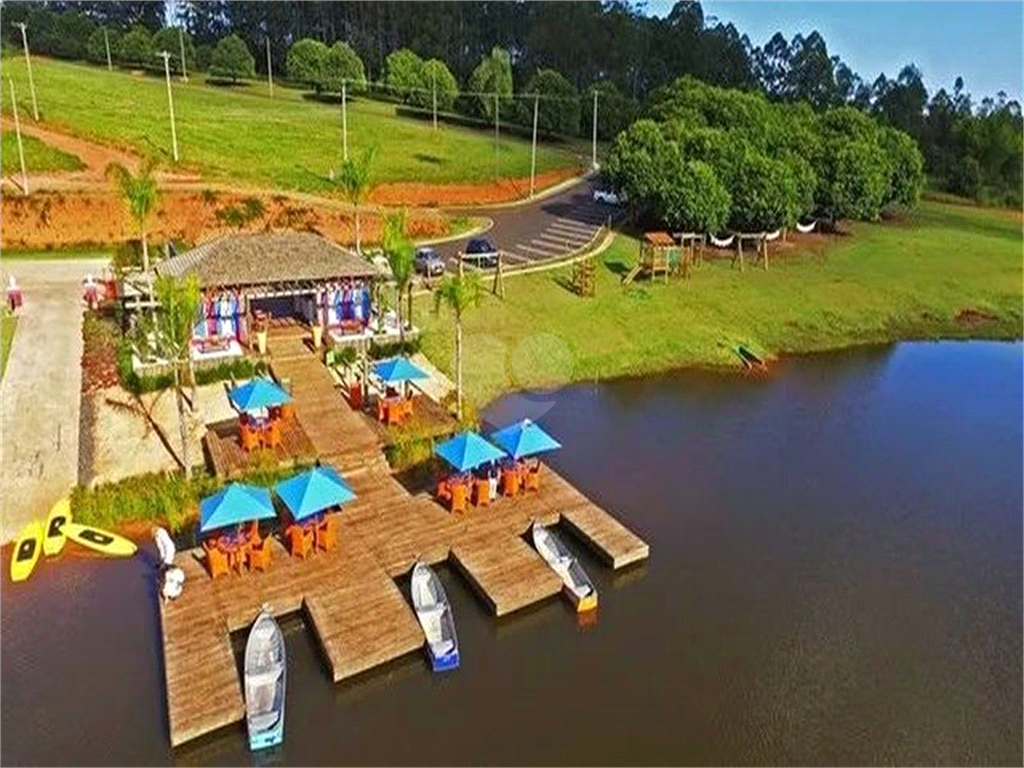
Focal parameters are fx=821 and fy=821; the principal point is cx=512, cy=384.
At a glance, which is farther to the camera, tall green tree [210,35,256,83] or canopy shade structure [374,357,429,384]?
tall green tree [210,35,256,83]

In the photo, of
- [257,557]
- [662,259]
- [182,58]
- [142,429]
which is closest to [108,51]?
[182,58]

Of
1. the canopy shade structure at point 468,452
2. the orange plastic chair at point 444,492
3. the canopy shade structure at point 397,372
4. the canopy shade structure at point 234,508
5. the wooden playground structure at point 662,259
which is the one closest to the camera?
the canopy shade structure at point 234,508

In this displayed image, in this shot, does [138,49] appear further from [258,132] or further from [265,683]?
[265,683]

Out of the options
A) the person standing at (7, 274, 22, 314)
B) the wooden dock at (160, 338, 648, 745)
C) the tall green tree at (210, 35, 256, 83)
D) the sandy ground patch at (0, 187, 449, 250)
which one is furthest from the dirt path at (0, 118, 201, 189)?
the tall green tree at (210, 35, 256, 83)

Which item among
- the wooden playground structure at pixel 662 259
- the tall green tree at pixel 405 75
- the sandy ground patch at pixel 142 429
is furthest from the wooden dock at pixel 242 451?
the tall green tree at pixel 405 75

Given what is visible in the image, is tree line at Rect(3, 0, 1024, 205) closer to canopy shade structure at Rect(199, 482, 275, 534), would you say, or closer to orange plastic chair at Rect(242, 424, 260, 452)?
orange plastic chair at Rect(242, 424, 260, 452)

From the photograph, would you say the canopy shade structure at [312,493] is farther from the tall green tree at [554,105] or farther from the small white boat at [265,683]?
the tall green tree at [554,105]

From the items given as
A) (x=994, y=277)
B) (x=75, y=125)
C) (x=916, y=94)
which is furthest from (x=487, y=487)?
(x=916, y=94)
